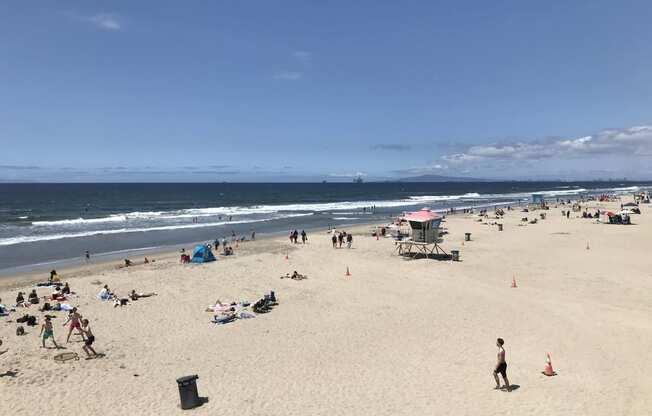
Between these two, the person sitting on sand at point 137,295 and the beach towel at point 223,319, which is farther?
the person sitting on sand at point 137,295

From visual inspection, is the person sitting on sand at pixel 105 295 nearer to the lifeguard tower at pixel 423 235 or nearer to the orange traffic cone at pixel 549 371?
the orange traffic cone at pixel 549 371

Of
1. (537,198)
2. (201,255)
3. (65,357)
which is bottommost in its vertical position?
(65,357)

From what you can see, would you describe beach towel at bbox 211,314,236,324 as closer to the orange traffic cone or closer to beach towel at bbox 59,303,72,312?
beach towel at bbox 59,303,72,312

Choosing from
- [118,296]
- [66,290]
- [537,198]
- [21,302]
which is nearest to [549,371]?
[118,296]

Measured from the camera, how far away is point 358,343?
1291 centimetres

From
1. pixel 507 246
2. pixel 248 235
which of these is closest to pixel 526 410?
pixel 507 246

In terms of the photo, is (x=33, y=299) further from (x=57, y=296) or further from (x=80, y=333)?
(x=80, y=333)

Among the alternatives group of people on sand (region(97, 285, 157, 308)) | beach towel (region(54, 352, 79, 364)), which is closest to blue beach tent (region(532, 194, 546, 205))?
group of people on sand (region(97, 285, 157, 308))

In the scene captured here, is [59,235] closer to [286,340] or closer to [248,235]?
[248,235]

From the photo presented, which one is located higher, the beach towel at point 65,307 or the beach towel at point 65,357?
the beach towel at point 65,307

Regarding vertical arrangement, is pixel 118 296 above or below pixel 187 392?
below

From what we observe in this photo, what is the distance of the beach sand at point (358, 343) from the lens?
31.2ft

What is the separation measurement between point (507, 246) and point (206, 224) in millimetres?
30050

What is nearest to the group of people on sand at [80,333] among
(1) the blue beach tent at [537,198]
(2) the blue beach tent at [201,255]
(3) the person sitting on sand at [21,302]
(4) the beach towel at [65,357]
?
(4) the beach towel at [65,357]
